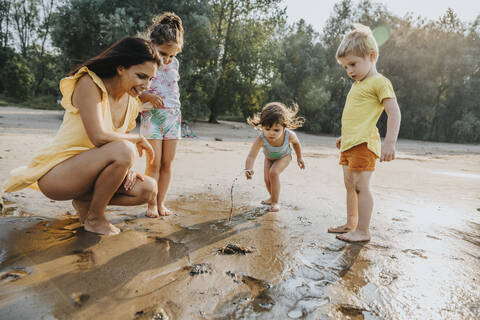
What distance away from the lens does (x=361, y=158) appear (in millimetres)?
2539

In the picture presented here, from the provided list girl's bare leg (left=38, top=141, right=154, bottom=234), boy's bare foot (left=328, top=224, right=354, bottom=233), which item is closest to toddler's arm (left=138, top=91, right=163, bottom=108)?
girl's bare leg (left=38, top=141, right=154, bottom=234)

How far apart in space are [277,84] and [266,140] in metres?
17.3

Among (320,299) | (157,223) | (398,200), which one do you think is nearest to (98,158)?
(157,223)

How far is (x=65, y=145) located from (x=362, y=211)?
2231mm

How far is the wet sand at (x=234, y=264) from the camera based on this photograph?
1.38 metres

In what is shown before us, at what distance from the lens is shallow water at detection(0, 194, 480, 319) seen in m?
1.37

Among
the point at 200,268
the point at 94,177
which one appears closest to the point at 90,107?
the point at 94,177

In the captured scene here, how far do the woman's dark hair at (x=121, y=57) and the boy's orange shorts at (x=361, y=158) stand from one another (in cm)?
176

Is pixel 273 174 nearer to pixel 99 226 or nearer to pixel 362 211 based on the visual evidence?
pixel 362 211

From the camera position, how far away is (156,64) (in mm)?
2188

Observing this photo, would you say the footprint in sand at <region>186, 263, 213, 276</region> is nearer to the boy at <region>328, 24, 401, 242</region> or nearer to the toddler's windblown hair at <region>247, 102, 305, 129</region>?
the boy at <region>328, 24, 401, 242</region>

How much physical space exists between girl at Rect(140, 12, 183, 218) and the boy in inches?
58.7

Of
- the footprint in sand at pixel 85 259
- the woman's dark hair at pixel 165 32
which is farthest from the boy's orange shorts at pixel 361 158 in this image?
the footprint in sand at pixel 85 259

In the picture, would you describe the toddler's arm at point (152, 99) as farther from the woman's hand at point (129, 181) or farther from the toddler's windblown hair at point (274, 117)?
the toddler's windblown hair at point (274, 117)
